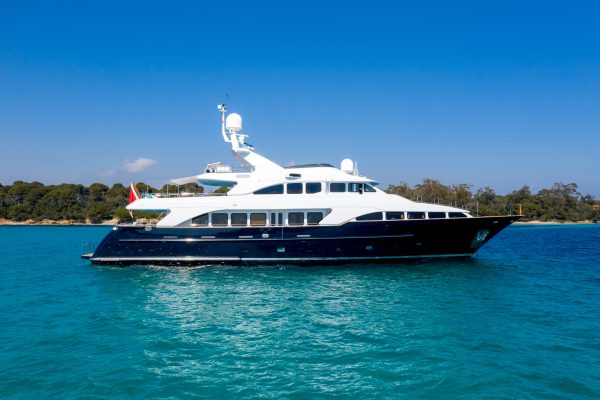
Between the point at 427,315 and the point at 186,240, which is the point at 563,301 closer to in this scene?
the point at 427,315

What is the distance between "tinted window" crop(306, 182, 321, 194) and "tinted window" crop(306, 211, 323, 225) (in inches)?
50.6

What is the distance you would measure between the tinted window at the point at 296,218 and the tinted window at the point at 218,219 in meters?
3.68

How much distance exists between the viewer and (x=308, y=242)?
19.8m

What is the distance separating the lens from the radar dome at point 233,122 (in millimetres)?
23781

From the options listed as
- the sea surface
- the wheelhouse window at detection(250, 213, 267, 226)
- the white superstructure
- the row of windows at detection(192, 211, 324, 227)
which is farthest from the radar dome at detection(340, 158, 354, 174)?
the sea surface

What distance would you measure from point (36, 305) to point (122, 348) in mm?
6628

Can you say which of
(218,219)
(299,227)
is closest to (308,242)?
(299,227)

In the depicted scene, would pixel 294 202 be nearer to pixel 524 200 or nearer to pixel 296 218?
pixel 296 218

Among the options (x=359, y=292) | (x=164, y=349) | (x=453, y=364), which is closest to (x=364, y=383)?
(x=453, y=364)

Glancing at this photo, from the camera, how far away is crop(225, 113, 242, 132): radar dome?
23.8 meters

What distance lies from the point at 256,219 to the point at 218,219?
2.19 meters

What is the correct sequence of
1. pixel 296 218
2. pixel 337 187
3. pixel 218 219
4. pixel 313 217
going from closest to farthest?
pixel 313 217
pixel 296 218
pixel 218 219
pixel 337 187

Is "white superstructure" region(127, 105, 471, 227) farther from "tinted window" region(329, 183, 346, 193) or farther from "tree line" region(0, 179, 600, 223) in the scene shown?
"tree line" region(0, 179, 600, 223)

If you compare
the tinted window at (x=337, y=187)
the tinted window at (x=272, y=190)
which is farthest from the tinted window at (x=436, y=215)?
the tinted window at (x=272, y=190)
